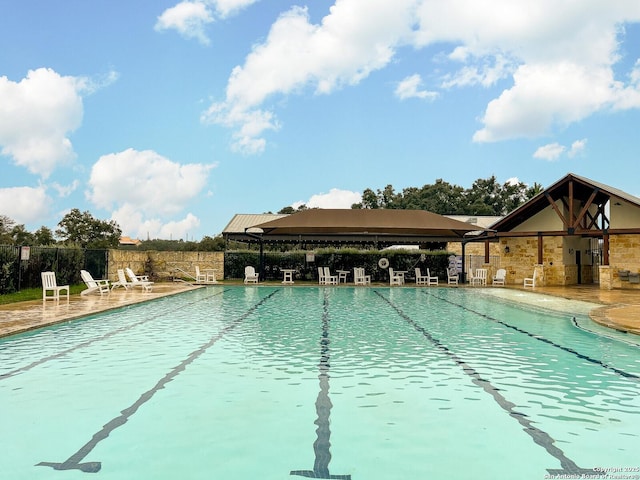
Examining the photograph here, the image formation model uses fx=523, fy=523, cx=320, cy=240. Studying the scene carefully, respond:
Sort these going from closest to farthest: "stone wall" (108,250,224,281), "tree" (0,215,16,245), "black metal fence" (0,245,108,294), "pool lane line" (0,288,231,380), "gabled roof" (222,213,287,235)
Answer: "pool lane line" (0,288,231,380) < "black metal fence" (0,245,108,294) < "stone wall" (108,250,224,281) < "gabled roof" (222,213,287,235) < "tree" (0,215,16,245)

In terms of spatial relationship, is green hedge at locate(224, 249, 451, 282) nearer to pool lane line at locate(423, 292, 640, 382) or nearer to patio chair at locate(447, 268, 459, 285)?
patio chair at locate(447, 268, 459, 285)

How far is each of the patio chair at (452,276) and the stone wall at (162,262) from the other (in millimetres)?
11562

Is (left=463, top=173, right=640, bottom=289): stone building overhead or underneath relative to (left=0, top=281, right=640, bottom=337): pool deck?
overhead

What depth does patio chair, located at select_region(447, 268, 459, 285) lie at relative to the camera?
23375mm

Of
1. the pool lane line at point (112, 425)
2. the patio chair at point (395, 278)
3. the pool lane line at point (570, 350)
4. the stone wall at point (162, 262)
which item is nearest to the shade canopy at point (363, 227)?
the patio chair at point (395, 278)

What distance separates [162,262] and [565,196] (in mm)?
19586

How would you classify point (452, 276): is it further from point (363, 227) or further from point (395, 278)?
point (363, 227)

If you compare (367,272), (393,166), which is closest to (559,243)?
(367,272)

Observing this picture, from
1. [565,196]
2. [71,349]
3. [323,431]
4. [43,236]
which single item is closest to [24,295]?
[71,349]

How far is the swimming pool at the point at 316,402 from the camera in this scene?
3729 mm

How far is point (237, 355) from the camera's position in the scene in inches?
291

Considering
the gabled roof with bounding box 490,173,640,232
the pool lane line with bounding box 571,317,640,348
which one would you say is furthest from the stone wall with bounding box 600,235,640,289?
the pool lane line with bounding box 571,317,640,348

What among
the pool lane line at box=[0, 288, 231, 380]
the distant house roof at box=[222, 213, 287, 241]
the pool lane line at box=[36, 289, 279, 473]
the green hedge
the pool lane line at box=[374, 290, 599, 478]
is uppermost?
the distant house roof at box=[222, 213, 287, 241]

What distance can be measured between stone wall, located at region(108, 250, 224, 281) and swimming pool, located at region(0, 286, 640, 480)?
16.0 m
